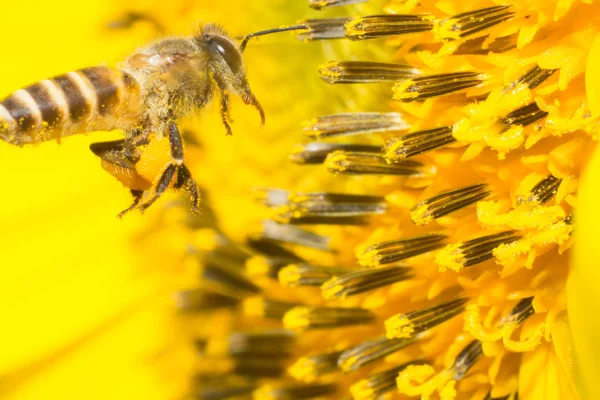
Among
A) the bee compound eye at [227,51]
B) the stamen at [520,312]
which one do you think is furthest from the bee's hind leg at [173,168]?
the stamen at [520,312]

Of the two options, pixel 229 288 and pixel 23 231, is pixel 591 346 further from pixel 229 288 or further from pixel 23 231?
pixel 23 231

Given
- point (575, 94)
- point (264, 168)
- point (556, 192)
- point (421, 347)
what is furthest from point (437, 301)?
point (264, 168)

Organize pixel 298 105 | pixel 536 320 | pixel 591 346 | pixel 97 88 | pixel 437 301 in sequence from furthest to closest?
1. pixel 298 105
2. pixel 437 301
3. pixel 536 320
4. pixel 97 88
5. pixel 591 346

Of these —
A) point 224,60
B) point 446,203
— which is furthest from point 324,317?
point 224,60

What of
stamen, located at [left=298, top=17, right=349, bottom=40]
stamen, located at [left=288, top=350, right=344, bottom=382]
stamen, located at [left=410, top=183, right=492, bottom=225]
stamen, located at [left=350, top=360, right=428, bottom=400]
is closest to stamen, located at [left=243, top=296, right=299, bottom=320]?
stamen, located at [left=288, top=350, right=344, bottom=382]

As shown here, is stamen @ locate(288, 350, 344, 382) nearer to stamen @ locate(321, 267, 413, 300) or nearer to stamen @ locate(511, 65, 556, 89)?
stamen @ locate(321, 267, 413, 300)

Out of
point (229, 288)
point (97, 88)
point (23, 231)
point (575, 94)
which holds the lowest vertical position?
point (575, 94)

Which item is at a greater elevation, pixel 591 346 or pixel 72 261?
pixel 72 261
